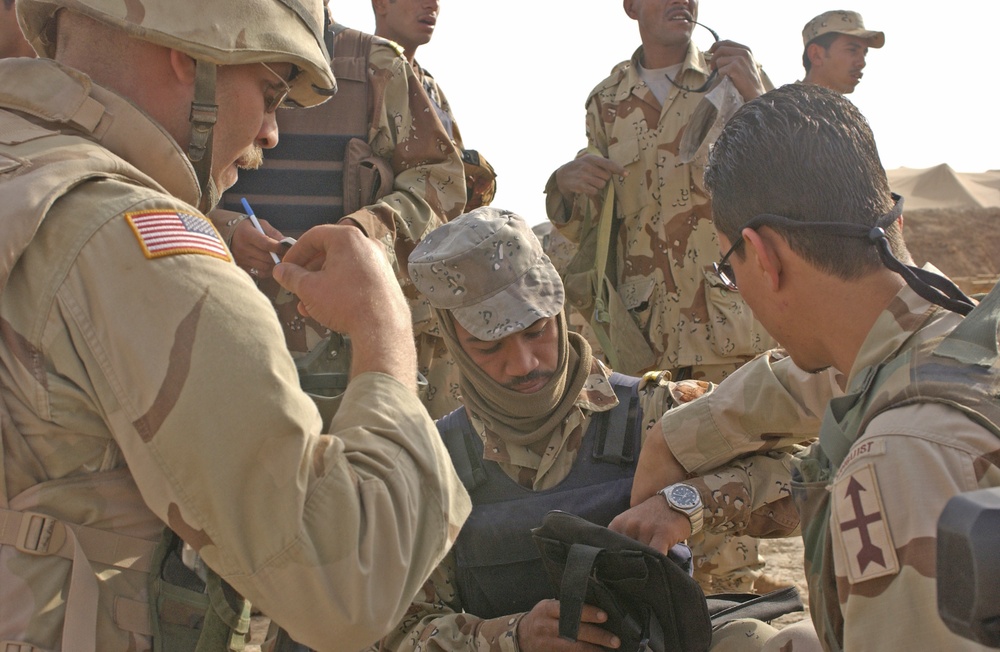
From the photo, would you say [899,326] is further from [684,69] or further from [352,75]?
[684,69]

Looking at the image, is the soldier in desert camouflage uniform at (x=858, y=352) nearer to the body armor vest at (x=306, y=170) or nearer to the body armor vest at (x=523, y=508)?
the body armor vest at (x=523, y=508)

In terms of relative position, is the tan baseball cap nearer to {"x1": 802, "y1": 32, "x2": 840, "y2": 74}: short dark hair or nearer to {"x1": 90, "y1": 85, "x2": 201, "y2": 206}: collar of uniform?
{"x1": 802, "y1": 32, "x2": 840, "y2": 74}: short dark hair

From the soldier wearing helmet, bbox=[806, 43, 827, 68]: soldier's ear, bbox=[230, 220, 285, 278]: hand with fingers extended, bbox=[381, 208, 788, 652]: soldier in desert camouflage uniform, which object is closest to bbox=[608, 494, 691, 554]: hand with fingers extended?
bbox=[381, 208, 788, 652]: soldier in desert camouflage uniform

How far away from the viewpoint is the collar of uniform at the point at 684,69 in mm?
6156

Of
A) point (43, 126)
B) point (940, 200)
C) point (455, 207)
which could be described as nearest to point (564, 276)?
point (455, 207)

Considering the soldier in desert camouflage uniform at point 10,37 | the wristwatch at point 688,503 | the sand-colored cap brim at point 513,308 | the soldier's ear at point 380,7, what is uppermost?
the soldier's ear at point 380,7

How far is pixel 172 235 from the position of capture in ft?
5.89

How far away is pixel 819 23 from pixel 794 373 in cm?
556

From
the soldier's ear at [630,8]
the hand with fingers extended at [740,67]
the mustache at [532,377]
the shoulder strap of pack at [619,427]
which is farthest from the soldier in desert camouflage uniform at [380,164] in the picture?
the soldier's ear at [630,8]

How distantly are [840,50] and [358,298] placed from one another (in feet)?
21.0

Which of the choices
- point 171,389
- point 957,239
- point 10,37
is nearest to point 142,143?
point 171,389

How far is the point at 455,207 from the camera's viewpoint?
5.06 meters

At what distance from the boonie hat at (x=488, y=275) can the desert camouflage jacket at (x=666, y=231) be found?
2.45m

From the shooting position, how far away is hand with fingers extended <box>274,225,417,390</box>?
204 cm
